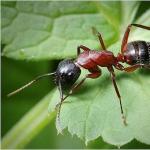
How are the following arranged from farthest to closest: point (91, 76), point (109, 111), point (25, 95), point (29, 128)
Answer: point (25, 95), point (29, 128), point (91, 76), point (109, 111)

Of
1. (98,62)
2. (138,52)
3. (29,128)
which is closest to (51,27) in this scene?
(98,62)

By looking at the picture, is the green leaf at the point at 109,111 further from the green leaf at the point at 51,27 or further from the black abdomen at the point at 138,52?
the green leaf at the point at 51,27

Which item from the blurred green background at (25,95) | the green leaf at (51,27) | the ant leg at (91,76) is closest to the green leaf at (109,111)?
the ant leg at (91,76)

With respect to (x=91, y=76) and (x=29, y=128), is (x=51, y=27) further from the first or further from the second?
(x=29, y=128)

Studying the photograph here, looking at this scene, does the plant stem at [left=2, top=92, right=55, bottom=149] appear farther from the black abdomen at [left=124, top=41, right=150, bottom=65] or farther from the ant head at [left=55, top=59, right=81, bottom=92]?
the black abdomen at [left=124, top=41, right=150, bottom=65]

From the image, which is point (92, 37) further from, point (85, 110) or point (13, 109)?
point (13, 109)

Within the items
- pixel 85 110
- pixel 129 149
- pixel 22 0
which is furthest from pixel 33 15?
pixel 129 149
